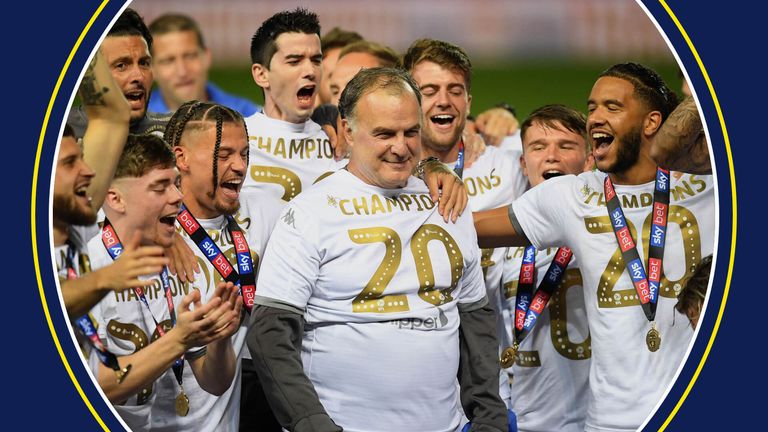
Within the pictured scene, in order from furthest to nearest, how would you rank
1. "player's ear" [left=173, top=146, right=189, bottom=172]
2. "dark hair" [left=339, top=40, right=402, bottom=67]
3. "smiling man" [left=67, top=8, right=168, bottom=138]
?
1. "dark hair" [left=339, top=40, right=402, bottom=67]
2. "smiling man" [left=67, top=8, right=168, bottom=138]
3. "player's ear" [left=173, top=146, right=189, bottom=172]

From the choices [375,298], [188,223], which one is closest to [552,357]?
[375,298]

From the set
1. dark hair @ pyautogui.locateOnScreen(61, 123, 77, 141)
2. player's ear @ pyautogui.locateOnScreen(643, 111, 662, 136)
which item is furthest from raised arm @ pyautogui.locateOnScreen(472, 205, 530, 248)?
dark hair @ pyautogui.locateOnScreen(61, 123, 77, 141)

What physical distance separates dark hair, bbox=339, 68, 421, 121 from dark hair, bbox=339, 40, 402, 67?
1441 millimetres

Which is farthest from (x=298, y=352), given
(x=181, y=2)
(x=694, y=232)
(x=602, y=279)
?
(x=181, y=2)

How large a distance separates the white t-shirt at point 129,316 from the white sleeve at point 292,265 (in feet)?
1.76

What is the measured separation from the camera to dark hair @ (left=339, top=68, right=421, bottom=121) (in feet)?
15.0

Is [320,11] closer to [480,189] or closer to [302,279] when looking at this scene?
[480,189]

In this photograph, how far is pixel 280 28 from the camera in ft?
17.3

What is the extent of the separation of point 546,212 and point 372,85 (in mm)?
1116

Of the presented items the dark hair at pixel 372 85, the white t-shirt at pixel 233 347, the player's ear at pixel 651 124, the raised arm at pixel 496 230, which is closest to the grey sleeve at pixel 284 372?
the white t-shirt at pixel 233 347

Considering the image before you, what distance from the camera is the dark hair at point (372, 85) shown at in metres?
4.56

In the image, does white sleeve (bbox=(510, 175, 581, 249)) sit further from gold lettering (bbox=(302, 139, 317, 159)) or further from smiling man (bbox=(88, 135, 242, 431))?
smiling man (bbox=(88, 135, 242, 431))

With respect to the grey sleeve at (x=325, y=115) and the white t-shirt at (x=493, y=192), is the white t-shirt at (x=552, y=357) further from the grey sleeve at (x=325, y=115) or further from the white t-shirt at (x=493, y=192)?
the grey sleeve at (x=325, y=115)

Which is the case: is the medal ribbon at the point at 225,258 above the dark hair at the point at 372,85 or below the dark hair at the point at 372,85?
below
